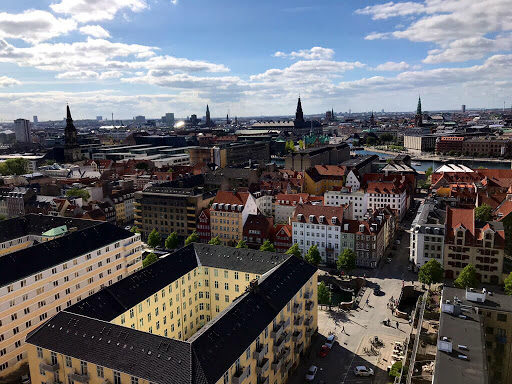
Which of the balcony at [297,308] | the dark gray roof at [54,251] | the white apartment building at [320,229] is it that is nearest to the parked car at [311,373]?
the balcony at [297,308]

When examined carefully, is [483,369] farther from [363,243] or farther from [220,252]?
[363,243]

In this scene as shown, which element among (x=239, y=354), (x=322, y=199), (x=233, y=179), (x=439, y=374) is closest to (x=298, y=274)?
(x=239, y=354)

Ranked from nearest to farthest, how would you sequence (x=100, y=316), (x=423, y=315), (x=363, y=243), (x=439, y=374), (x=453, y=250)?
(x=439, y=374), (x=100, y=316), (x=423, y=315), (x=453, y=250), (x=363, y=243)

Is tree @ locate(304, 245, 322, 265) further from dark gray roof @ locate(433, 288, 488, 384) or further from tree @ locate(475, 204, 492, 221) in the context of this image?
tree @ locate(475, 204, 492, 221)

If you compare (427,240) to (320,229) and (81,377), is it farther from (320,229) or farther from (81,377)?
(81,377)

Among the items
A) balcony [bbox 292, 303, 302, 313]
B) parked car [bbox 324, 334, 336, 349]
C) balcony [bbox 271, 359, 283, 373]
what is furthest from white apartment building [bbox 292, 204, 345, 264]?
balcony [bbox 271, 359, 283, 373]
